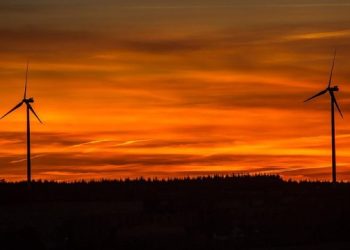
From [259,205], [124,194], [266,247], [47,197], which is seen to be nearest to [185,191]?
[124,194]

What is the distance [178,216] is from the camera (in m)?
93.1

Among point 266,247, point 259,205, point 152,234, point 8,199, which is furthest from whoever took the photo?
point 8,199

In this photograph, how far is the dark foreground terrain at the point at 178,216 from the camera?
77500 millimetres

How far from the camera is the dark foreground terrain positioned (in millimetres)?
77500

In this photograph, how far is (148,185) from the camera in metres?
134

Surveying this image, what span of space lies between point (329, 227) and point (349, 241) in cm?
561

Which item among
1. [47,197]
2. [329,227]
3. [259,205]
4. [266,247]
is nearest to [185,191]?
[47,197]

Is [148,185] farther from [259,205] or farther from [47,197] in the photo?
[259,205]

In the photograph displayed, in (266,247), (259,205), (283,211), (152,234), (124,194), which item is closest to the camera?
(266,247)

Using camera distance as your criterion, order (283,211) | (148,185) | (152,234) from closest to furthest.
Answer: (152,234) → (283,211) → (148,185)

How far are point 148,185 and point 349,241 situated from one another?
5617cm

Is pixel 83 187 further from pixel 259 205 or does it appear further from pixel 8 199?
pixel 259 205

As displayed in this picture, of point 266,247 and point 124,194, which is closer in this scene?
point 266,247

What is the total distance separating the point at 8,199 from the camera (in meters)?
116
